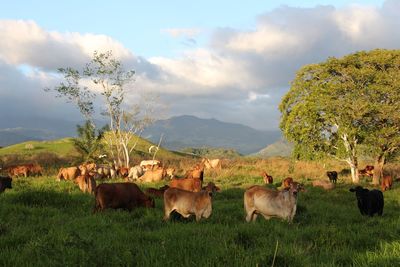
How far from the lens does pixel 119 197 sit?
553 inches

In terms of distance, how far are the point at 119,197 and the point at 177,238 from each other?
5.49 metres

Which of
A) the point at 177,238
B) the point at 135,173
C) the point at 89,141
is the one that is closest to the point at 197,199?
the point at 177,238

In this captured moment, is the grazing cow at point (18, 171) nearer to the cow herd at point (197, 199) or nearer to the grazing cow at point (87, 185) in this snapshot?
the cow herd at point (197, 199)

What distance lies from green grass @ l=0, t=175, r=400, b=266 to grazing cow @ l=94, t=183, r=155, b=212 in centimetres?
61

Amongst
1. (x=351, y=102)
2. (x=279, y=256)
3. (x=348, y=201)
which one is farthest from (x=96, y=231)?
(x=351, y=102)

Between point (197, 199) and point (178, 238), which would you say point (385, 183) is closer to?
point (197, 199)

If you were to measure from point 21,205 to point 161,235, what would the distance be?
7.43 meters

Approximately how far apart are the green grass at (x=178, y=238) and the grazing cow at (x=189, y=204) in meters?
0.27

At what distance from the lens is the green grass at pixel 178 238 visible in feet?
23.4

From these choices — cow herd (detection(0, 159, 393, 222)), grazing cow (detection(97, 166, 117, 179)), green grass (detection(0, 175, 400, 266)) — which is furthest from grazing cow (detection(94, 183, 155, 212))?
grazing cow (detection(97, 166, 117, 179))

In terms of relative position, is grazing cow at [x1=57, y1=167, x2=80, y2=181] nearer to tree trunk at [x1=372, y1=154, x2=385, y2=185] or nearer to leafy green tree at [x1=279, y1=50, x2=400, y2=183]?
leafy green tree at [x1=279, y1=50, x2=400, y2=183]

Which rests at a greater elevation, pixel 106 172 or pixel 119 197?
pixel 106 172

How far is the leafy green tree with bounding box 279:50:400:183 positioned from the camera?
91.5 ft

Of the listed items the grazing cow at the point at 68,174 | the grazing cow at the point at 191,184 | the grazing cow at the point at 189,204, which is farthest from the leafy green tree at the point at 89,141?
the grazing cow at the point at 189,204
